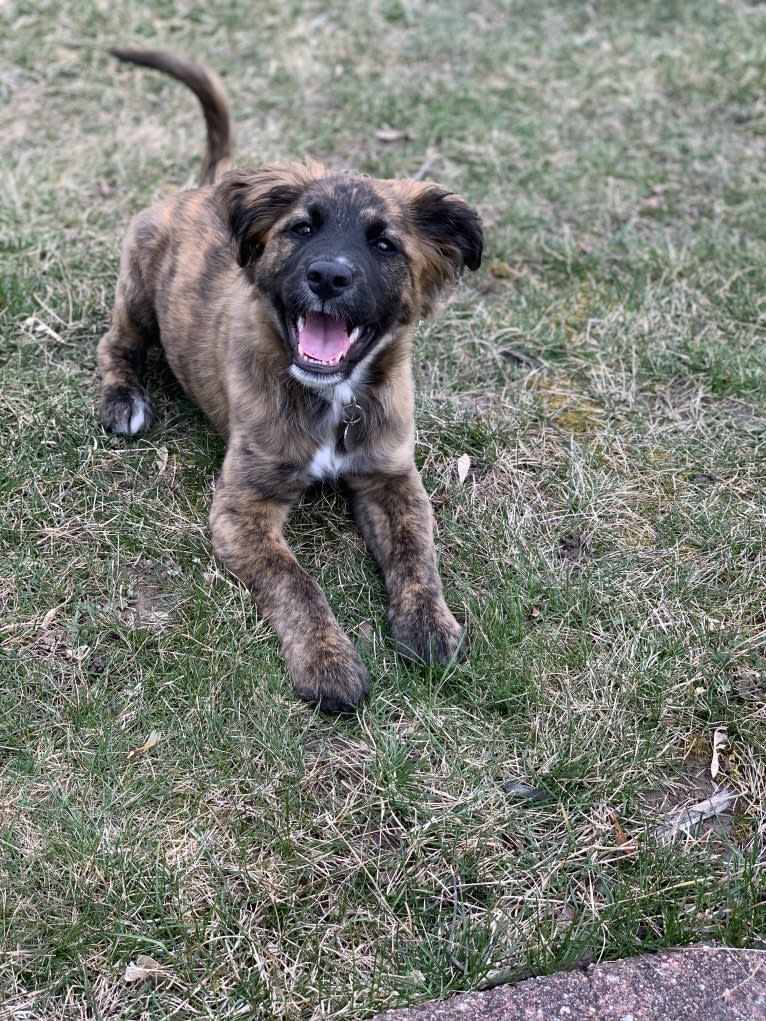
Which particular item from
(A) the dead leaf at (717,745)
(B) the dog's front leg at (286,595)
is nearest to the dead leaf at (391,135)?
(B) the dog's front leg at (286,595)

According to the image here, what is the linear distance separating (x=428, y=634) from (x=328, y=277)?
43.5 inches

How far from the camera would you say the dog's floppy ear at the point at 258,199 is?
11.0 feet

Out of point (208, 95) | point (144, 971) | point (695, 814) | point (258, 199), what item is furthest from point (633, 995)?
point (208, 95)

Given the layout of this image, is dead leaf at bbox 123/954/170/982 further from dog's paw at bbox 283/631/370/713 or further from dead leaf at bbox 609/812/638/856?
dead leaf at bbox 609/812/638/856

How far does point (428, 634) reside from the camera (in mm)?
3166

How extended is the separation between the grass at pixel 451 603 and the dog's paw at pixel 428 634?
7 centimetres

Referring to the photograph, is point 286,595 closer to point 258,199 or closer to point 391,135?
point 258,199

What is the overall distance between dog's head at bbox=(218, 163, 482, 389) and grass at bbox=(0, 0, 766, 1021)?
65 centimetres

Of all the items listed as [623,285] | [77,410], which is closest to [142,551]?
[77,410]

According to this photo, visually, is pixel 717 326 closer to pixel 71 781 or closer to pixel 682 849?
pixel 682 849

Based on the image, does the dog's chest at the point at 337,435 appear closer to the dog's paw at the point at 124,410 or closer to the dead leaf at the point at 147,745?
the dog's paw at the point at 124,410

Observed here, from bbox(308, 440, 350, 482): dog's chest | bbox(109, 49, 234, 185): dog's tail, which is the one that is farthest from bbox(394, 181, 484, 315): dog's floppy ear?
bbox(109, 49, 234, 185): dog's tail

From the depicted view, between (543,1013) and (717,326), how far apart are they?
3265mm

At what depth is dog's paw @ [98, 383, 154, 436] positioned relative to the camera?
395 cm
